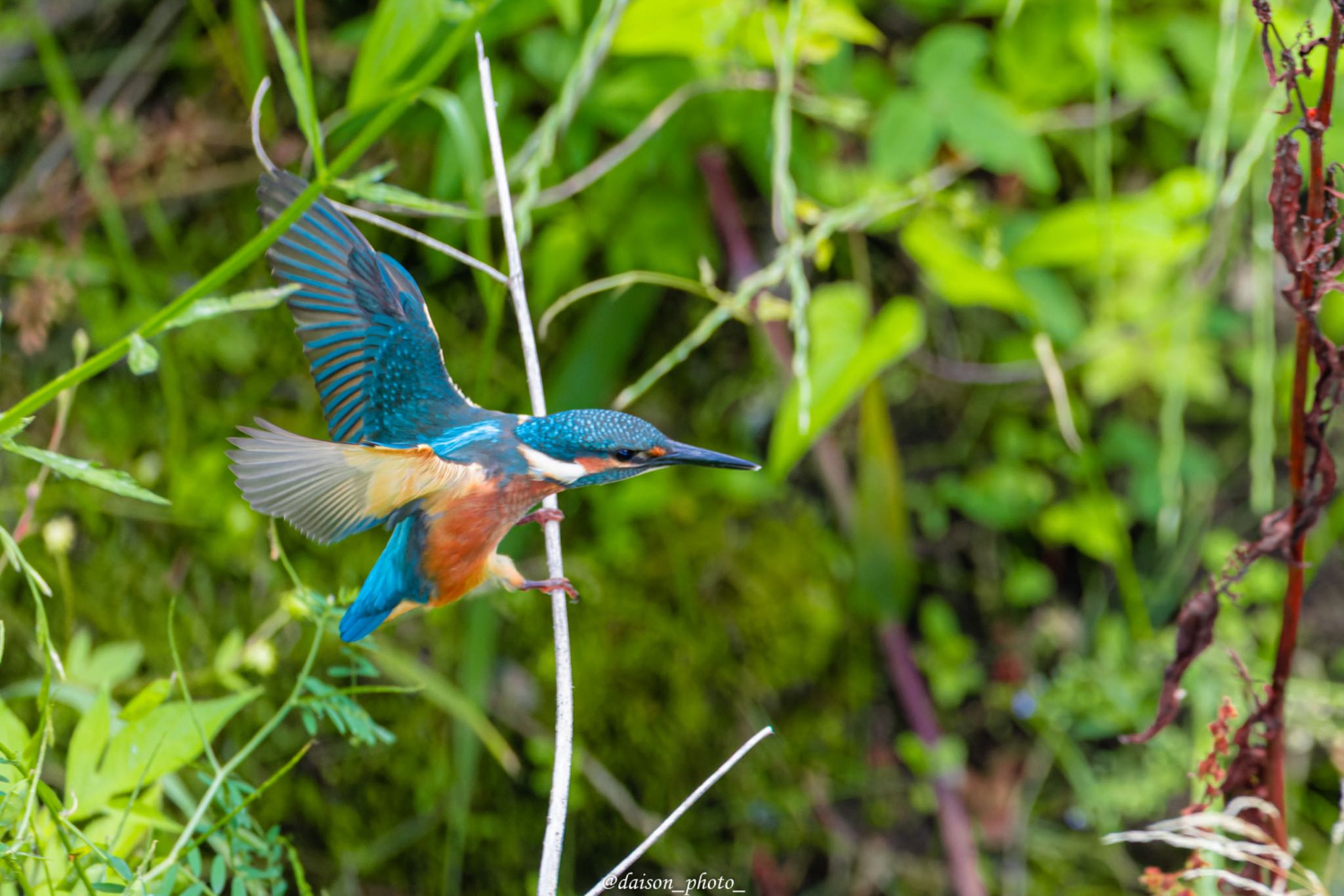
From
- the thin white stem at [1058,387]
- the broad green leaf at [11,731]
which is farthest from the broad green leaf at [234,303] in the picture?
the thin white stem at [1058,387]

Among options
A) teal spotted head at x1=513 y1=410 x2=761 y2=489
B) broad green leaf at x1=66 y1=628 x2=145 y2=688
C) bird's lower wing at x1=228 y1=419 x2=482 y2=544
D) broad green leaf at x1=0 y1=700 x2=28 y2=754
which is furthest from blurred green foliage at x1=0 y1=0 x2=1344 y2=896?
bird's lower wing at x1=228 y1=419 x2=482 y2=544

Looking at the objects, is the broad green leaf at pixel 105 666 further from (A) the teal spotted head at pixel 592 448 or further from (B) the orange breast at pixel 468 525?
(A) the teal spotted head at pixel 592 448

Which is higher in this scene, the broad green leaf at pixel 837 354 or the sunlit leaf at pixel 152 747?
the broad green leaf at pixel 837 354

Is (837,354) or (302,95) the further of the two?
(837,354)

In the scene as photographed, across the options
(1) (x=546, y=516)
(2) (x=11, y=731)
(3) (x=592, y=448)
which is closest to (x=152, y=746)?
(2) (x=11, y=731)

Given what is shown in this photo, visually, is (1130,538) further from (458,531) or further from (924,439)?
(458,531)

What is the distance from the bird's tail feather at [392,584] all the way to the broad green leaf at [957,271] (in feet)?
3.86

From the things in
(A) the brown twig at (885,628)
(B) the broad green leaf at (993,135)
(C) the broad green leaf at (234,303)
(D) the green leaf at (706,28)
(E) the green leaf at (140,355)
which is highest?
(D) the green leaf at (706,28)

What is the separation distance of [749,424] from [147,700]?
1.48 meters

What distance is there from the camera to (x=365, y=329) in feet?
3.30

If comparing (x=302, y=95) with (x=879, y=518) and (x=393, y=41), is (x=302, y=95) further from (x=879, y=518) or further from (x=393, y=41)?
(x=879, y=518)

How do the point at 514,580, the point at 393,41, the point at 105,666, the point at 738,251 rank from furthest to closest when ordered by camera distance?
the point at 738,251, the point at 105,666, the point at 393,41, the point at 514,580

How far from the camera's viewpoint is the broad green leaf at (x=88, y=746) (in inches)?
41.9

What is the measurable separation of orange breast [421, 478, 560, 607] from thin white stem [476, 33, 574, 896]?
0.23ft
